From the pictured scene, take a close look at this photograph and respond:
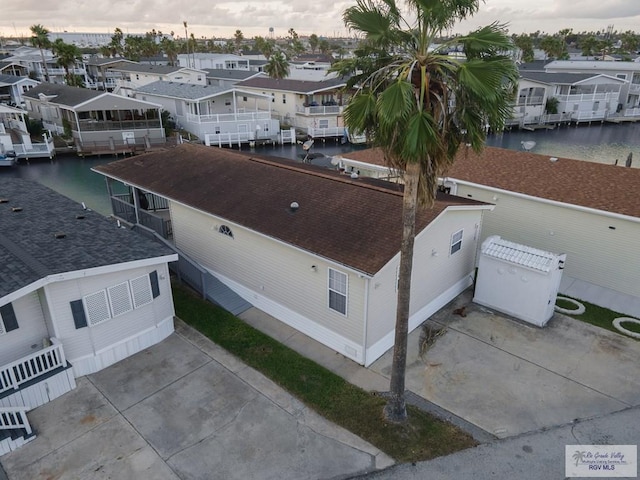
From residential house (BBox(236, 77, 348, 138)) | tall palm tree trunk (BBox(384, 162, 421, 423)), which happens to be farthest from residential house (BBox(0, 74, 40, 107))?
tall palm tree trunk (BBox(384, 162, 421, 423))

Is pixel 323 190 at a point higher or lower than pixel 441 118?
lower

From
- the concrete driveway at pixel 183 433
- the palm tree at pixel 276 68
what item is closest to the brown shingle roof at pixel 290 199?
the concrete driveway at pixel 183 433

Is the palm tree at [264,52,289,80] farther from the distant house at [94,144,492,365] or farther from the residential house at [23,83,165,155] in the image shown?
the distant house at [94,144,492,365]

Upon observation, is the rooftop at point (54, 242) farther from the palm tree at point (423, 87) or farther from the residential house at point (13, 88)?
the residential house at point (13, 88)

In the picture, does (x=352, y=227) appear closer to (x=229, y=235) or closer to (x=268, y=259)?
(x=268, y=259)

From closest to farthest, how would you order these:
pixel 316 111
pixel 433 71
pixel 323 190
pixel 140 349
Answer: pixel 433 71
pixel 140 349
pixel 323 190
pixel 316 111

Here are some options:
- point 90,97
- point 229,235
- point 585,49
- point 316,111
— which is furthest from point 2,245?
point 585,49

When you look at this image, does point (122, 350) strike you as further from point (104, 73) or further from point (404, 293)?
point (104, 73)
